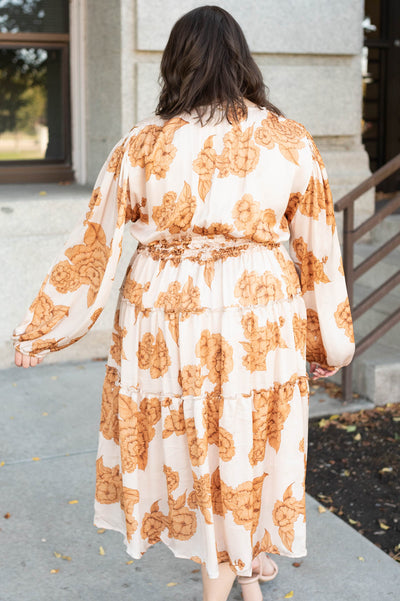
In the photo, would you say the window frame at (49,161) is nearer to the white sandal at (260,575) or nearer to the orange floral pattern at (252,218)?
the white sandal at (260,575)

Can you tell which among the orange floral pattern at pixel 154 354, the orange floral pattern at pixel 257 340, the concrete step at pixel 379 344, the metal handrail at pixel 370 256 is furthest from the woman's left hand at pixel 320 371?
the concrete step at pixel 379 344

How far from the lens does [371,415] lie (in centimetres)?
485

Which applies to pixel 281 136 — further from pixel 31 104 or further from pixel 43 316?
pixel 31 104

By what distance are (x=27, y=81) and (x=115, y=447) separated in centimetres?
438

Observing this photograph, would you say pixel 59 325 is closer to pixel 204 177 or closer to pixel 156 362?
pixel 156 362

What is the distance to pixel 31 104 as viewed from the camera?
21.1ft

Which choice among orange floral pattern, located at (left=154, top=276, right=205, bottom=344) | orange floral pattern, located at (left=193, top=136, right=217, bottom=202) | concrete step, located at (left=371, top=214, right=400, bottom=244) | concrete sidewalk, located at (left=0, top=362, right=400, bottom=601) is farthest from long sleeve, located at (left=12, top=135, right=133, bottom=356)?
concrete step, located at (left=371, top=214, right=400, bottom=244)

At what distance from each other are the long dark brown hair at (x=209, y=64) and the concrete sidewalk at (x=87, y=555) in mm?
1733

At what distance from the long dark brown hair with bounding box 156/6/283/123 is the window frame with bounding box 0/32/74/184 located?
4.24m

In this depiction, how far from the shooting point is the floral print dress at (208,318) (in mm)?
2408

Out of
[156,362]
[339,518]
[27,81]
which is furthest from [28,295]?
[156,362]

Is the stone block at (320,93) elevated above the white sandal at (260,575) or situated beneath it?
elevated above

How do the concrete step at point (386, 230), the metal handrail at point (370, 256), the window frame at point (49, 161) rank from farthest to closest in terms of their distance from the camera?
the concrete step at point (386, 230) < the window frame at point (49, 161) < the metal handrail at point (370, 256)

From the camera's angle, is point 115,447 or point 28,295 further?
point 28,295
